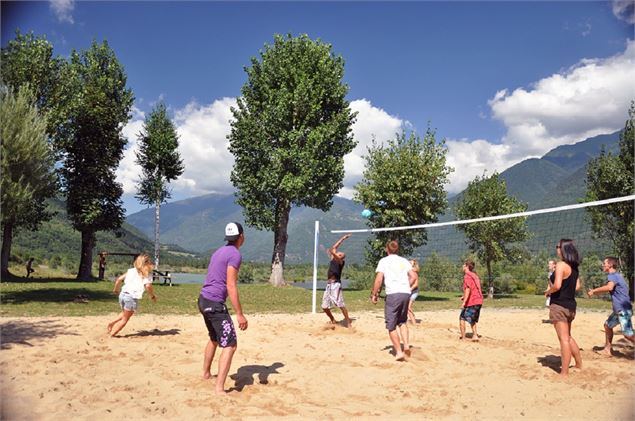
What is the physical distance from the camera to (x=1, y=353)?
6988 mm

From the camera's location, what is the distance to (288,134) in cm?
2453

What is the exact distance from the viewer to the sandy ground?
5066 mm

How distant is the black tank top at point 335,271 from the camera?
34.5ft

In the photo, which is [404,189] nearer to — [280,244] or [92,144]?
[280,244]

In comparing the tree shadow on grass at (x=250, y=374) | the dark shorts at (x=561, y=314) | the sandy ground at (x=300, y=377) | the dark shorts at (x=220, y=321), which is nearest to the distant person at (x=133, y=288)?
the sandy ground at (x=300, y=377)

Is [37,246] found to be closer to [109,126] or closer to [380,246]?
[109,126]

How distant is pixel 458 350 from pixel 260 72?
22309 millimetres

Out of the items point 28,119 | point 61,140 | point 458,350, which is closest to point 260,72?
point 61,140

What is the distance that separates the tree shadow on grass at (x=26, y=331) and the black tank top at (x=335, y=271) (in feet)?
18.4

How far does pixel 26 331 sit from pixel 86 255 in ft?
63.2

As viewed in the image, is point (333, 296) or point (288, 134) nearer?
point (333, 296)

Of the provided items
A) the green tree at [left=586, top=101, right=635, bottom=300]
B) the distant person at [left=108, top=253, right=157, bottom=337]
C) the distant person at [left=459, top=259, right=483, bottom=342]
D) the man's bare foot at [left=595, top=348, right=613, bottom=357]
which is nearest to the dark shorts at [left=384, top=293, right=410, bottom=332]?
the distant person at [left=459, top=259, right=483, bottom=342]

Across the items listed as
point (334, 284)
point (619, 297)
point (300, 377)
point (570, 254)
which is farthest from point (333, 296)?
point (619, 297)

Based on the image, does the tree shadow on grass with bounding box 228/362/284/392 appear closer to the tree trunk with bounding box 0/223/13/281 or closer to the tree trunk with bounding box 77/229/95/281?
the tree trunk with bounding box 0/223/13/281
